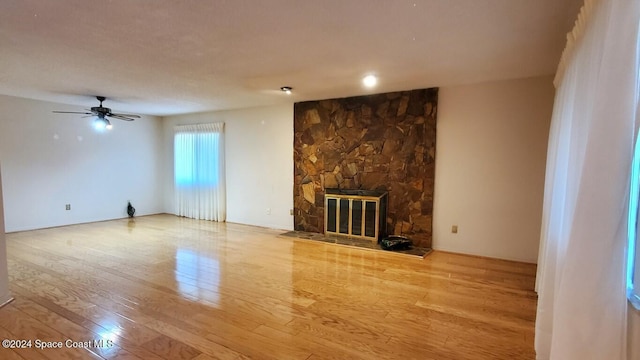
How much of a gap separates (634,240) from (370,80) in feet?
10.5

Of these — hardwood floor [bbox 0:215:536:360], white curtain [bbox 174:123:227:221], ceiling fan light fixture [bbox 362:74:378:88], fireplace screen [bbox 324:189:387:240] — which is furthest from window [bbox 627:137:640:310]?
white curtain [bbox 174:123:227:221]

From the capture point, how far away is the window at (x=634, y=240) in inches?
46.8

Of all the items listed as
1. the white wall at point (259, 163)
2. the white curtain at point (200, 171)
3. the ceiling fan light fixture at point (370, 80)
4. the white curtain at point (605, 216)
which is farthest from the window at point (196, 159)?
the white curtain at point (605, 216)

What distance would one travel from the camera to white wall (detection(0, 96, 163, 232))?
5.36 meters

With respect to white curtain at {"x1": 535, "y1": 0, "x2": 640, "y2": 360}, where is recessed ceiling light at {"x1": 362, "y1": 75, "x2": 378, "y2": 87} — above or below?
above

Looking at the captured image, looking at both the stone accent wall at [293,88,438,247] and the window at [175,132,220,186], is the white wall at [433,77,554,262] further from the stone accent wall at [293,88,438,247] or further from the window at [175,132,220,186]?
the window at [175,132,220,186]

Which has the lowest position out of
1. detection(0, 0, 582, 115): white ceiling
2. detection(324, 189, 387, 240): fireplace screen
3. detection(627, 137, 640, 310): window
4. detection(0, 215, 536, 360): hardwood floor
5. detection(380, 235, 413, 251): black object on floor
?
detection(0, 215, 536, 360): hardwood floor

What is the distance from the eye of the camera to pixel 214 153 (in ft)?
21.8

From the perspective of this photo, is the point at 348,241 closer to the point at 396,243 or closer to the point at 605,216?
the point at 396,243

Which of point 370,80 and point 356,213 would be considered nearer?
point 370,80

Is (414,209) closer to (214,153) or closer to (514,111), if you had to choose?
(514,111)

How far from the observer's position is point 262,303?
281cm

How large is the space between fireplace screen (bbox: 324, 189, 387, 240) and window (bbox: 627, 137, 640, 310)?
353 cm

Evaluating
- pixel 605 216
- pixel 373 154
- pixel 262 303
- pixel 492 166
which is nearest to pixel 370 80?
pixel 373 154
